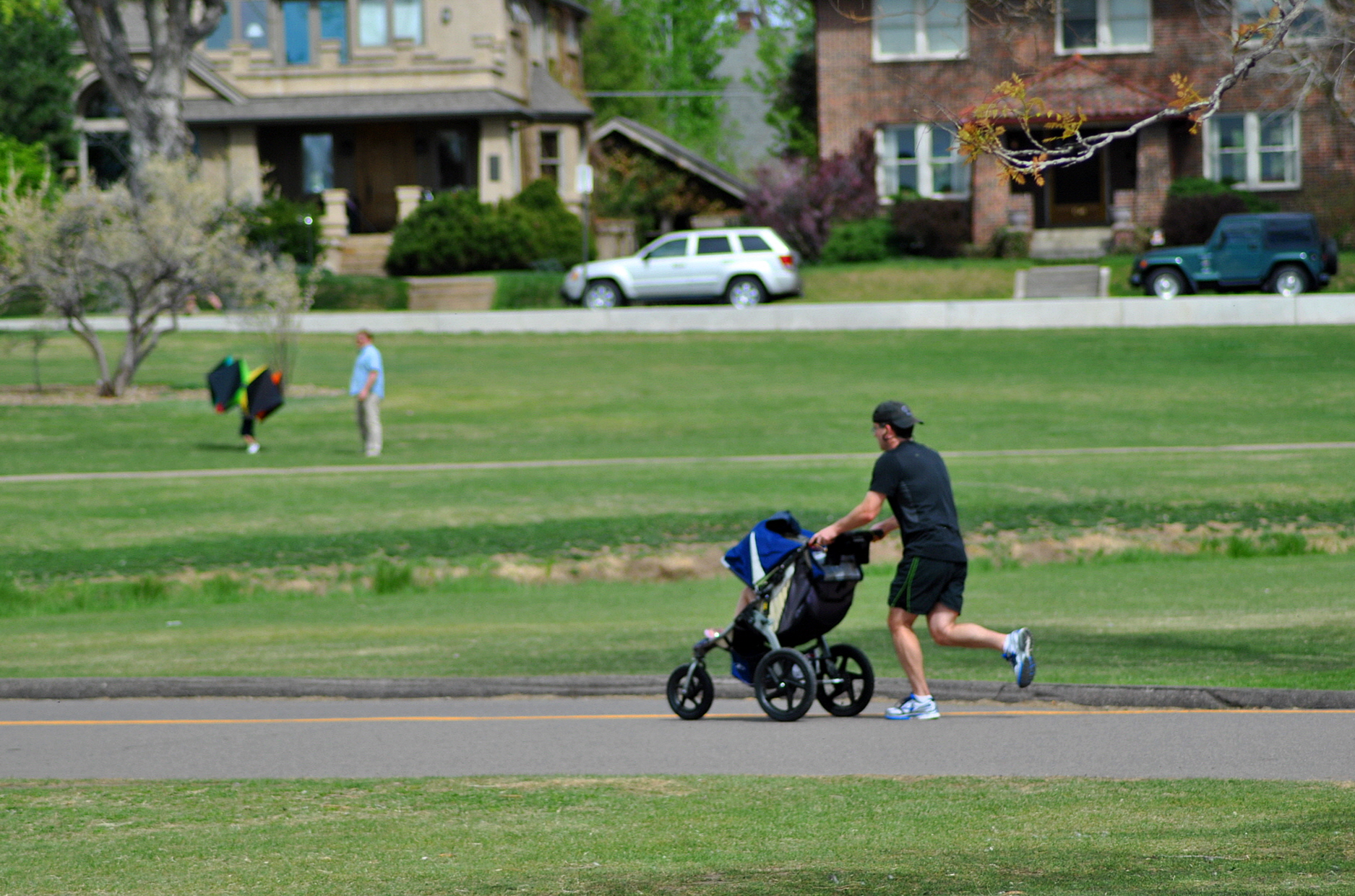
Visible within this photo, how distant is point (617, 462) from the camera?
81.5 feet

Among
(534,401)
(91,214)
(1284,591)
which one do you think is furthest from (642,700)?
(91,214)

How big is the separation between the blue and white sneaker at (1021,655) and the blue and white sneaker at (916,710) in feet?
2.01

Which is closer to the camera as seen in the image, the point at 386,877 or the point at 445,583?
the point at 386,877

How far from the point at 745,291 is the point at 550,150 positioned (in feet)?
52.0

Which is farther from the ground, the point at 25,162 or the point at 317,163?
the point at 317,163

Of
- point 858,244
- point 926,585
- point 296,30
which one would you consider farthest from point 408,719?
point 296,30

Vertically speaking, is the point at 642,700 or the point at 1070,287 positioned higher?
the point at 1070,287

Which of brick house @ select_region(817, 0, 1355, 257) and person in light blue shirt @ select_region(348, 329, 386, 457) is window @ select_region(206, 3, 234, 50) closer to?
brick house @ select_region(817, 0, 1355, 257)

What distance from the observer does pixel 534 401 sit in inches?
1242

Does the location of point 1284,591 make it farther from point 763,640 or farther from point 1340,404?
point 1340,404

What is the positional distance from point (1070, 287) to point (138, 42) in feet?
101

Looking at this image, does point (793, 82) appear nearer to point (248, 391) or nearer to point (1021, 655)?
point (248, 391)

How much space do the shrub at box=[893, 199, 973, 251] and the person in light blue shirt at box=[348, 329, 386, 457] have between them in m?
23.3

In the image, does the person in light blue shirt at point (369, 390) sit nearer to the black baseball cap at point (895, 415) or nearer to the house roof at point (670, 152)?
the black baseball cap at point (895, 415)
